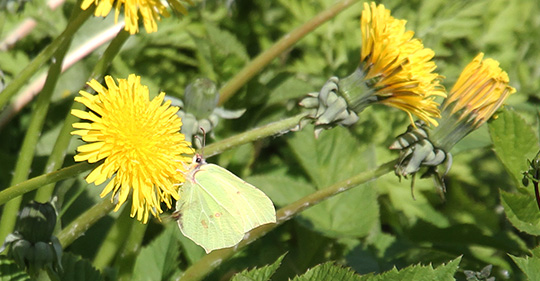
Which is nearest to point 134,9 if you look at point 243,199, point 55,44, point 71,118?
point 55,44

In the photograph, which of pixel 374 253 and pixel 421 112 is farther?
pixel 374 253

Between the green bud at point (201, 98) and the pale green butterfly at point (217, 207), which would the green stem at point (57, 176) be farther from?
the green bud at point (201, 98)

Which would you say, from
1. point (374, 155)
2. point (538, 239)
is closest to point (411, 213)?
point (374, 155)

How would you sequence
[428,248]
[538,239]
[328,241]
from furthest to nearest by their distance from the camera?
1. [328,241]
2. [428,248]
3. [538,239]

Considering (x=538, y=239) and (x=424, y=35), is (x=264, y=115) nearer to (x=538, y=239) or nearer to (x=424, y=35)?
(x=424, y=35)

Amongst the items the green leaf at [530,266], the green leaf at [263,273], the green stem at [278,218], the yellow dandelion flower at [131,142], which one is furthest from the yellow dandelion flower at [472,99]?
the yellow dandelion flower at [131,142]

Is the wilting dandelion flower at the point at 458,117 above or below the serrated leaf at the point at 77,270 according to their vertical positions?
below
